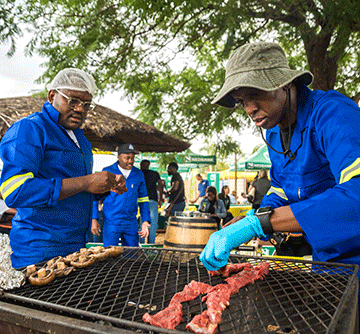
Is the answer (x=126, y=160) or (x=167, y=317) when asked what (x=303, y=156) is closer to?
(x=167, y=317)

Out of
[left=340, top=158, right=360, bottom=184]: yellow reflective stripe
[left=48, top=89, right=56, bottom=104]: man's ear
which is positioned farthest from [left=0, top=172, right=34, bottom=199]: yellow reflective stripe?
[left=340, top=158, right=360, bottom=184]: yellow reflective stripe

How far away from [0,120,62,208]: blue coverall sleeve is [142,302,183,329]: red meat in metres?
1.08

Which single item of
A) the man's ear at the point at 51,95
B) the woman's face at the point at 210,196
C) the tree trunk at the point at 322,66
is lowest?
the woman's face at the point at 210,196

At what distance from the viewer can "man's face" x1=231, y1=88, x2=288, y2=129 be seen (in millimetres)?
1628

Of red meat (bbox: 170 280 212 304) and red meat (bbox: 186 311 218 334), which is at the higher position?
red meat (bbox: 186 311 218 334)

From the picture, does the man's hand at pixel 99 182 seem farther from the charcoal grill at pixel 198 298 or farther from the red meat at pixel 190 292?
the red meat at pixel 190 292

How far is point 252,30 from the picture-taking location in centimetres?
598

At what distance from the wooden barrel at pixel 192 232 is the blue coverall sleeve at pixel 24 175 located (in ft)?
6.51

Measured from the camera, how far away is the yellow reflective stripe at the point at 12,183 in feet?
6.22

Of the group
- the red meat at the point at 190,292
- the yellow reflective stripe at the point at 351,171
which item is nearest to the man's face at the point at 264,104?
the yellow reflective stripe at the point at 351,171

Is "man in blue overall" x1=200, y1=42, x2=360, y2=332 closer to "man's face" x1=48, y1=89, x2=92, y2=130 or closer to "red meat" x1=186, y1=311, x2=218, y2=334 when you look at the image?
"red meat" x1=186, y1=311, x2=218, y2=334

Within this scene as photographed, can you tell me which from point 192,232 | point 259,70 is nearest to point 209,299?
point 259,70

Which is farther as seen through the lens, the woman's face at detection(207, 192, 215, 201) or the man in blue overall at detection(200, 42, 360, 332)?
the woman's face at detection(207, 192, 215, 201)

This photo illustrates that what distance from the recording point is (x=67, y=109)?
93.1 inches
